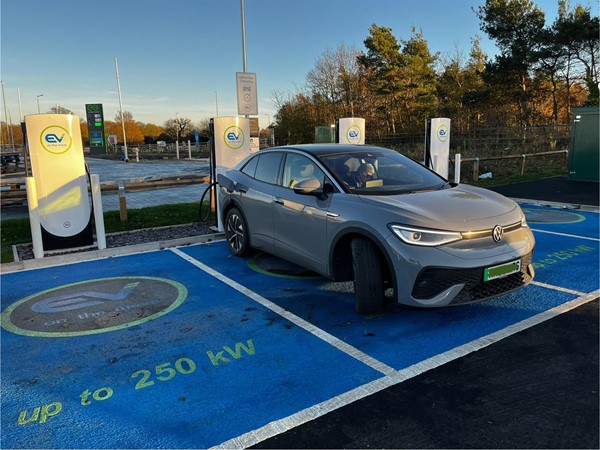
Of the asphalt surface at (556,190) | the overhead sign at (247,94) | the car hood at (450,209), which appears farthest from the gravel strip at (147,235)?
the asphalt surface at (556,190)

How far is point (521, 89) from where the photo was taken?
99.1 ft

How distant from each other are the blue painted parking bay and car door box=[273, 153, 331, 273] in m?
0.43

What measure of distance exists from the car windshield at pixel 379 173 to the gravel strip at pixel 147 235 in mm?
3942

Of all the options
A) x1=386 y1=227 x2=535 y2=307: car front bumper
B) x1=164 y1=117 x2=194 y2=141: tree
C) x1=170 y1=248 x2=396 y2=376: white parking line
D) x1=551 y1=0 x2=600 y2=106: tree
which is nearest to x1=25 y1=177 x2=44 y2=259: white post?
x1=170 y1=248 x2=396 y2=376: white parking line

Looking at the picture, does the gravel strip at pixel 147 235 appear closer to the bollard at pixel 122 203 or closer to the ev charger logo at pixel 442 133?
the bollard at pixel 122 203

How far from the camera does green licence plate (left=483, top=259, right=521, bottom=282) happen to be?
12.1 ft

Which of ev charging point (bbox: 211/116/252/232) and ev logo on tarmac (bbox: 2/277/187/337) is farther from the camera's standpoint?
ev charging point (bbox: 211/116/252/232)

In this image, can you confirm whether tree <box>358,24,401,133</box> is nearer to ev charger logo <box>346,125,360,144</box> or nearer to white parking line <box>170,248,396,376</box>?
ev charger logo <box>346,125,360,144</box>

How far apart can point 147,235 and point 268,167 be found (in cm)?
340

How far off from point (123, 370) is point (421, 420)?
2168 millimetres

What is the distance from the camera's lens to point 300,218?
4.79 meters

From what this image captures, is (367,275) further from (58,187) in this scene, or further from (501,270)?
(58,187)

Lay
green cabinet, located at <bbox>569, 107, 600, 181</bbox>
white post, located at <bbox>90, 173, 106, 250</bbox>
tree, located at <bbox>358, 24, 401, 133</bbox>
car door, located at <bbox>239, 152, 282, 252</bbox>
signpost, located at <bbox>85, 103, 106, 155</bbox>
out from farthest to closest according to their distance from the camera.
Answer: signpost, located at <bbox>85, 103, 106, 155</bbox>, tree, located at <bbox>358, 24, 401, 133</bbox>, green cabinet, located at <bbox>569, 107, 600, 181</bbox>, white post, located at <bbox>90, 173, 106, 250</bbox>, car door, located at <bbox>239, 152, 282, 252</bbox>

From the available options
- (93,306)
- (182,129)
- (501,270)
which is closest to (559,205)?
(501,270)
